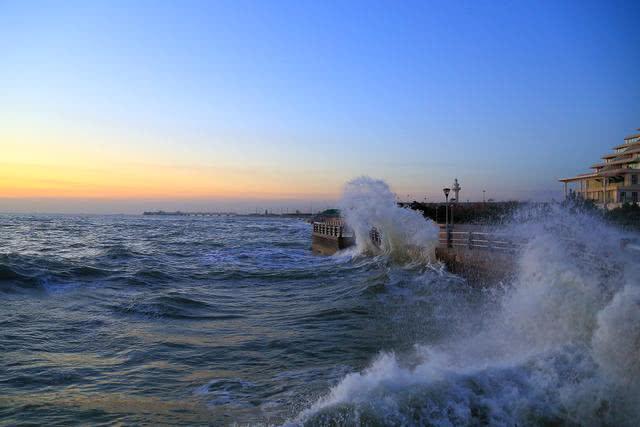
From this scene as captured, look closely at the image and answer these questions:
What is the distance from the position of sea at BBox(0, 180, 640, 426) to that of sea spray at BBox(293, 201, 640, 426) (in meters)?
0.02

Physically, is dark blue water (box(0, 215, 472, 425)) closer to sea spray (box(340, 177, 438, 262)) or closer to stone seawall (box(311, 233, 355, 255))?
sea spray (box(340, 177, 438, 262))

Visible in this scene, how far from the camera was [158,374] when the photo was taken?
6.73m

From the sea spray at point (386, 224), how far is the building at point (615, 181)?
24326mm

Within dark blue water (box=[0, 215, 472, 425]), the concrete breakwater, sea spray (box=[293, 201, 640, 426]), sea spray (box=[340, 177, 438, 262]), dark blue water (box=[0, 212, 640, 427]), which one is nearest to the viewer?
sea spray (box=[293, 201, 640, 426])

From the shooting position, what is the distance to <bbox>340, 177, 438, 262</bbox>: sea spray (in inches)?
837

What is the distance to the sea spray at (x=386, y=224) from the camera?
21.3 m

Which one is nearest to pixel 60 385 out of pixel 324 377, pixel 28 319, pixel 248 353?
pixel 248 353

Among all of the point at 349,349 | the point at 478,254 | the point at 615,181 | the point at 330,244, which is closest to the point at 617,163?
the point at 615,181

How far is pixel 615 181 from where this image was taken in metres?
47.6

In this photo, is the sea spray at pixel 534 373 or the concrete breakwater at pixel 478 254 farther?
the concrete breakwater at pixel 478 254

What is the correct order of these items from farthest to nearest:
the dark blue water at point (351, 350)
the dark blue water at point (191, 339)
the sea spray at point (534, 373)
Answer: the dark blue water at point (191, 339), the dark blue water at point (351, 350), the sea spray at point (534, 373)

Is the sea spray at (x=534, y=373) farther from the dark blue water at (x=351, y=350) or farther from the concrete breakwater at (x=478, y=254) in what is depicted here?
the concrete breakwater at (x=478, y=254)

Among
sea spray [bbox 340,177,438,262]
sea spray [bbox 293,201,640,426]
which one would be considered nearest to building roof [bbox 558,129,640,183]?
sea spray [bbox 340,177,438,262]

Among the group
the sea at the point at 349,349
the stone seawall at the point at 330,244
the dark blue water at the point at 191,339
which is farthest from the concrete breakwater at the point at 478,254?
the stone seawall at the point at 330,244
